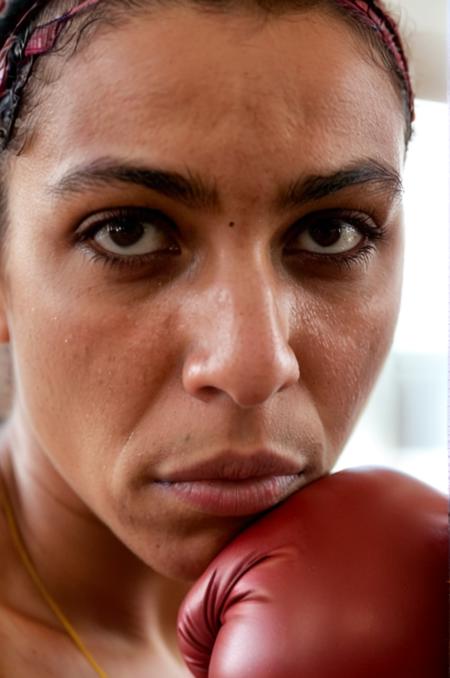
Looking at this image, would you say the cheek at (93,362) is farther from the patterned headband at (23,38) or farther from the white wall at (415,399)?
the white wall at (415,399)

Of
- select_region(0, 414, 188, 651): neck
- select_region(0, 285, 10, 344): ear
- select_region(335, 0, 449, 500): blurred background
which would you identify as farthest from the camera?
select_region(335, 0, 449, 500): blurred background

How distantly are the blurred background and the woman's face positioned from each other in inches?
8.3

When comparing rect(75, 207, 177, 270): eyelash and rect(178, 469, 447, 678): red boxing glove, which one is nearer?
rect(178, 469, 447, 678): red boxing glove

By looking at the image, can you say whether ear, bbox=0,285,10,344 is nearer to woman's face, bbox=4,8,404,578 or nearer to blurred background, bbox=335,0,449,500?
woman's face, bbox=4,8,404,578

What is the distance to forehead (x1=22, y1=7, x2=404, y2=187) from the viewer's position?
99cm

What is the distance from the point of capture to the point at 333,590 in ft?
2.89

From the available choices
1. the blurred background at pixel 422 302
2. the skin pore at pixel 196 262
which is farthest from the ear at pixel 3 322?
the blurred background at pixel 422 302

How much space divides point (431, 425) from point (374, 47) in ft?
10.4

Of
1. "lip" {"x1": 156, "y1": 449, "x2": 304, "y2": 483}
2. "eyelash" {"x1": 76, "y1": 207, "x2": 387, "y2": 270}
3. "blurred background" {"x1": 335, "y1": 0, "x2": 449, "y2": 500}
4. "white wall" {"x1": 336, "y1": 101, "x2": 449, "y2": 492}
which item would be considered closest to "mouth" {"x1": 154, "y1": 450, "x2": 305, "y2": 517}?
"lip" {"x1": 156, "y1": 449, "x2": 304, "y2": 483}

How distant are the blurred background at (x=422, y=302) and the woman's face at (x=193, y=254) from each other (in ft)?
0.69

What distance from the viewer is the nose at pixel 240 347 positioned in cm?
93

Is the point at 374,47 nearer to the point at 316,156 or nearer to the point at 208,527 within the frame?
the point at 316,156

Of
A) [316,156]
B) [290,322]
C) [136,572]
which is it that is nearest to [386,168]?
[316,156]

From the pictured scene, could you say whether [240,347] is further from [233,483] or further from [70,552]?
[70,552]
